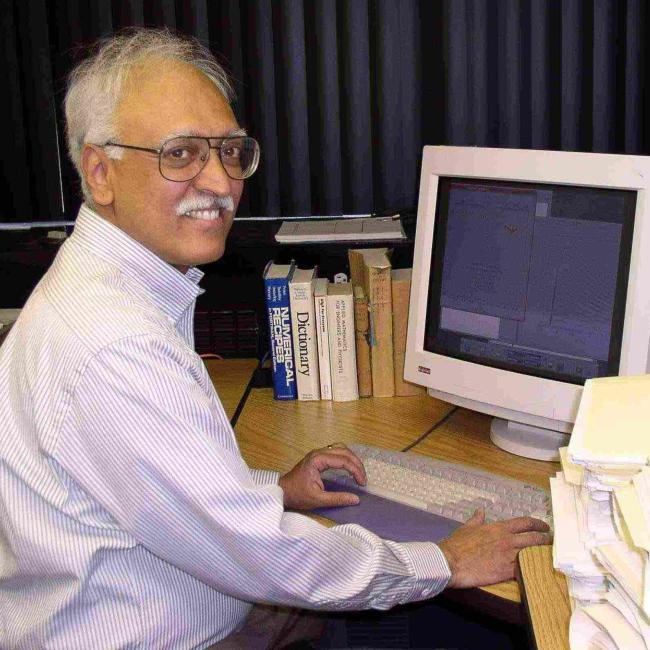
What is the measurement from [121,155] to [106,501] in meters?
0.50

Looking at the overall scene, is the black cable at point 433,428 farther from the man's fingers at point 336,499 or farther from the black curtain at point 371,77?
the black curtain at point 371,77

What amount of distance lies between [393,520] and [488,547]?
0.19 metres

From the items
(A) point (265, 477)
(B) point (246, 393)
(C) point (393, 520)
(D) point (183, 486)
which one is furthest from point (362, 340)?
(D) point (183, 486)

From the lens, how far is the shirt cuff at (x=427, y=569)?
4.42 ft

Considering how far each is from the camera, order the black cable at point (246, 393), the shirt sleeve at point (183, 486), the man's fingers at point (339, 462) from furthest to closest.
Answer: the black cable at point (246, 393), the man's fingers at point (339, 462), the shirt sleeve at point (183, 486)

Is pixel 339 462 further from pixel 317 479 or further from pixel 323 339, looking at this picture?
pixel 323 339

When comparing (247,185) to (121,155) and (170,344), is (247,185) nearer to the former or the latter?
(121,155)

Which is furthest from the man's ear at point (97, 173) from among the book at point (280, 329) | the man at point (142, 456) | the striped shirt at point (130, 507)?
the book at point (280, 329)

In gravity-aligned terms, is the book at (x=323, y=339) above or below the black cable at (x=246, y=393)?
above

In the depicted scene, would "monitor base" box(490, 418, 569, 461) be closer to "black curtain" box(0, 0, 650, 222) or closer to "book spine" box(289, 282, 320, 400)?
"book spine" box(289, 282, 320, 400)

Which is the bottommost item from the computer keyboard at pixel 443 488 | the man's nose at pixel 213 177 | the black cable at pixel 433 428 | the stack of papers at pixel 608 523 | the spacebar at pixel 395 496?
the black cable at pixel 433 428

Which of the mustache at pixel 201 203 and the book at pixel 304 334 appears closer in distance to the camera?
the mustache at pixel 201 203

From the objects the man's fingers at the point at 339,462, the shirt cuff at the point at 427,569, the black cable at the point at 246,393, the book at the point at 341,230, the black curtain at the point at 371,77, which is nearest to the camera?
the shirt cuff at the point at 427,569

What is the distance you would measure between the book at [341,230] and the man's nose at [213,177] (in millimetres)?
840
